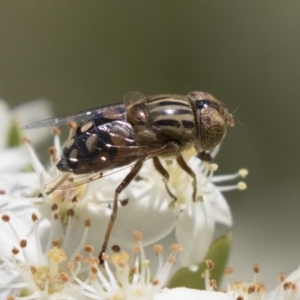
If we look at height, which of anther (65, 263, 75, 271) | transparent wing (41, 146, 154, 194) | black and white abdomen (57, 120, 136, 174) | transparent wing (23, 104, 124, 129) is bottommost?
anther (65, 263, 75, 271)

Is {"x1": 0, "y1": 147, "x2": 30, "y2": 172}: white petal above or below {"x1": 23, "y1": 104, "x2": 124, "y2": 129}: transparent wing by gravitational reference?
below

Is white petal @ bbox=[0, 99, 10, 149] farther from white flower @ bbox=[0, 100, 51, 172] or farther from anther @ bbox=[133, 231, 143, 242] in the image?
anther @ bbox=[133, 231, 143, 242]

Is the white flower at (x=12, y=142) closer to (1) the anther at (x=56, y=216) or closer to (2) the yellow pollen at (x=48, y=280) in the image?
(1) the anther at (x=56, y=216)

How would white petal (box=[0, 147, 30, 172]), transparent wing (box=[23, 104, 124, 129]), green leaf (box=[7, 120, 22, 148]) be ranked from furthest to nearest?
green leaf (box=[7, 120, 22, 148]), white petal (box=[0, 147, 30, 172]), transparent wing (box=[23, 104, 124, 129])

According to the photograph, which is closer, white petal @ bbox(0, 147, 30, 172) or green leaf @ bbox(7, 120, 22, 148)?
white petal @ bbox(0, 147, 30, 172)

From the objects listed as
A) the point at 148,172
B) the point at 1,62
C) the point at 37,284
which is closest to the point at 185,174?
the point at 148,172

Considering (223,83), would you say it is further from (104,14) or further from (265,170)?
(104,14)

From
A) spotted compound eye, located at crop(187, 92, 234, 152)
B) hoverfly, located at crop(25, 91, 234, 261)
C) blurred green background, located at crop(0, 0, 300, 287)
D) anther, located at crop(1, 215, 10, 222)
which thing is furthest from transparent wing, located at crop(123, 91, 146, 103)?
blurred green background, located at crop(0, 0, 300, 287)
